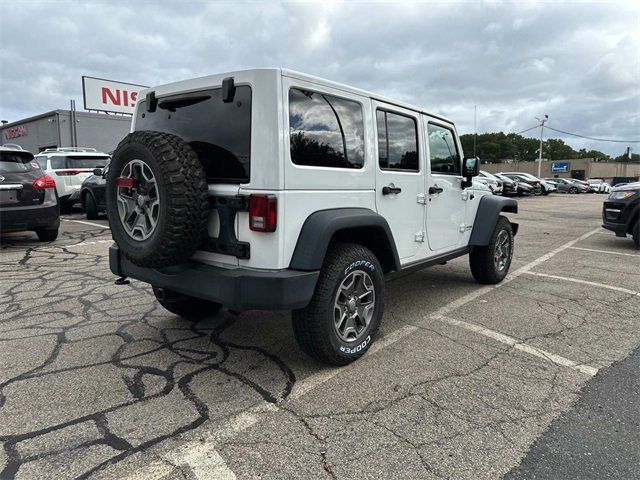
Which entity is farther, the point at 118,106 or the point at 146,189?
the point at 118,106

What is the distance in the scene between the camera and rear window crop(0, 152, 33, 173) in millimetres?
7117

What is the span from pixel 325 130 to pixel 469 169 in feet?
7.64

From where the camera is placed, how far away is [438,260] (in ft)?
15.1

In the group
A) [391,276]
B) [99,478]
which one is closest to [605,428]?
[391,276]

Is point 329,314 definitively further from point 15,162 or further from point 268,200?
point 15,162

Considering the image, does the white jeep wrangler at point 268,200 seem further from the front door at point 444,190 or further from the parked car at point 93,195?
the parked car at point 93,195

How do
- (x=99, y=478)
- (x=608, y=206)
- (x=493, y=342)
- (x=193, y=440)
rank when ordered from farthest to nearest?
1. (x=608, y=206)
2. (x=493, y=342)
3. (x=193, y=440)
4. (x=99, y=478)

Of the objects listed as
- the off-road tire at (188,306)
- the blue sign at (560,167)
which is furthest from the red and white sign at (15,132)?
the blue sign at (560,167)

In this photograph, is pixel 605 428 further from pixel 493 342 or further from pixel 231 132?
pixel 231 132

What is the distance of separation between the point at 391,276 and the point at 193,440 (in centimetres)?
208

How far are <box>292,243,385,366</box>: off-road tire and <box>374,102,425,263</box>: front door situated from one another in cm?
58

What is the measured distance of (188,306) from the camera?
4.15 m

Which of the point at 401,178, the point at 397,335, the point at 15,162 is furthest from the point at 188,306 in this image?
the point at 15,162

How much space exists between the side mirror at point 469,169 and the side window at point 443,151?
7cm
